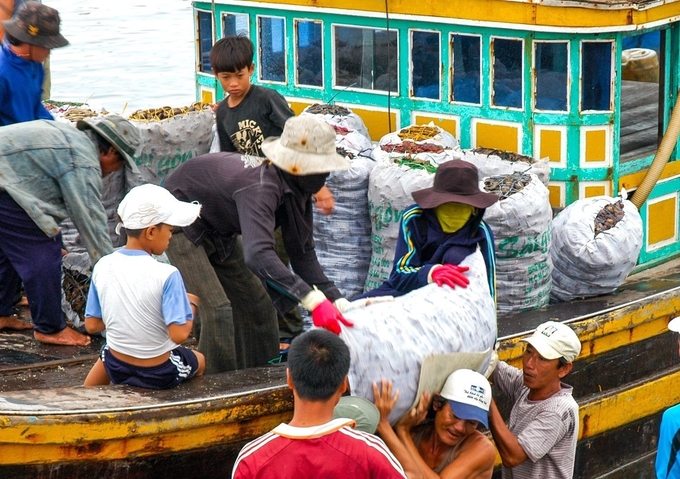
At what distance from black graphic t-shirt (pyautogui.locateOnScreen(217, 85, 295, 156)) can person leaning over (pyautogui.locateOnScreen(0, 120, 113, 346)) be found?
81cm

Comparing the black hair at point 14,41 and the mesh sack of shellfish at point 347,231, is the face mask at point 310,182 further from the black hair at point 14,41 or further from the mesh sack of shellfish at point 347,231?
the black hair at point 14,41

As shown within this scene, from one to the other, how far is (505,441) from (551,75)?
243cm

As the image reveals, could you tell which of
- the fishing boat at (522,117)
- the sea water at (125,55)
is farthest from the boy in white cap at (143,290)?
the sea water at (125,55)

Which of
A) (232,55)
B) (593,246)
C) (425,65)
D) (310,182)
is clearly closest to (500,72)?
(425,65)

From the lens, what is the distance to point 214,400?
167 inches

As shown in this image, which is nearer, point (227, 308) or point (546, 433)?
point (546, 433)

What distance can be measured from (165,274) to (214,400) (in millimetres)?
524

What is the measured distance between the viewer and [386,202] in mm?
5625

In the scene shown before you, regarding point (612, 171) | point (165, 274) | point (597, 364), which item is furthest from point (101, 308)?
point (612, 171)

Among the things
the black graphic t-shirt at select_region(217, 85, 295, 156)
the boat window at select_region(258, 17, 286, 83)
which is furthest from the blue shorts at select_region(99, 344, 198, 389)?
the boat window at select_region(258, 17, 286, 83)

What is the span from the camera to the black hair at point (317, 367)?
3.31 metres

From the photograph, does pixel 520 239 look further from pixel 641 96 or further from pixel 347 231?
pixel 641 96

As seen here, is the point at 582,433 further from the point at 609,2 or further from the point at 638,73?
the point at 638,73

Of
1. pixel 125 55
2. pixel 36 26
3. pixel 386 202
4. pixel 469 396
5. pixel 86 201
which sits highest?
pixel 36 26
